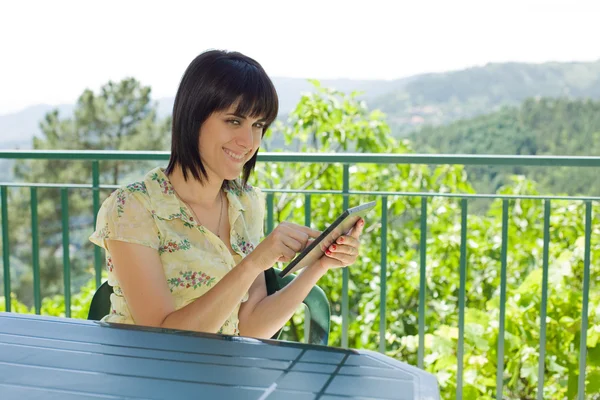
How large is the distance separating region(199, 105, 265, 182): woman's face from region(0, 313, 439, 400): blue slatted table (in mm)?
589

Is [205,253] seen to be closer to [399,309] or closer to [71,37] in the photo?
[399,309]

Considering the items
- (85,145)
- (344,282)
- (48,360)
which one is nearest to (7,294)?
(344,282)

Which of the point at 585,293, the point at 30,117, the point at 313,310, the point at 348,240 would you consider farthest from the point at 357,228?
the point at 30,117

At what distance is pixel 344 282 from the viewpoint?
2.70 meters

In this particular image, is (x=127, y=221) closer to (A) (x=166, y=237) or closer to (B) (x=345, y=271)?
(A) (x=166, y=237)

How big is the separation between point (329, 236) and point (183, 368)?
0.50 m

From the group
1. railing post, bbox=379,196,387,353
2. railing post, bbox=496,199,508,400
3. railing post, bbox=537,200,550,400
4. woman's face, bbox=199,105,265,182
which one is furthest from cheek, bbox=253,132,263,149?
railing post, bbox=537,200,550,400

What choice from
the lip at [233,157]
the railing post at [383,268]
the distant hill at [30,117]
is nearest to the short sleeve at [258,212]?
the lip at [233,157]

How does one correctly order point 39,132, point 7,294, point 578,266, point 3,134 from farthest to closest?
point 3,134, point 39,132, point 578,266, point 7,294

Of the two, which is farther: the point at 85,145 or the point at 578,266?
the point at 85,145

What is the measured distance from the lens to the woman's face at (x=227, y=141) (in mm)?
1609

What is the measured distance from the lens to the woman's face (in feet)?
5.28

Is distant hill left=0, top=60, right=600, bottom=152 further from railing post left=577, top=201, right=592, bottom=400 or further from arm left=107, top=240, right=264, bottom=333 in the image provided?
arm left=107, top=240, right=264, bottom=333

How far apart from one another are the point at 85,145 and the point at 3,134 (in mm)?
6079
